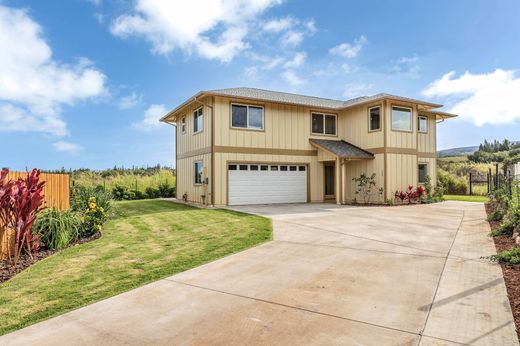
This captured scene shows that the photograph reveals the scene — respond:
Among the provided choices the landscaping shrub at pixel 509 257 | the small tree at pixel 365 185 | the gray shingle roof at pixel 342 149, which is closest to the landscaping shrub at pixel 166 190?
the gray shingle roof at pixel 342 149

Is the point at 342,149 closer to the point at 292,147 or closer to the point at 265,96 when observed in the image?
the point at 292,147

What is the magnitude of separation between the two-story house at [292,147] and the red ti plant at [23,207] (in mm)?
8907

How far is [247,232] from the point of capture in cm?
839

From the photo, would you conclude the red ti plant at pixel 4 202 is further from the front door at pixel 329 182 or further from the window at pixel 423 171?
the window at pixel 423 171

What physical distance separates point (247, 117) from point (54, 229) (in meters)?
10.3

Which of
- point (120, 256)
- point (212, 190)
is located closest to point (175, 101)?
point (212, 190)

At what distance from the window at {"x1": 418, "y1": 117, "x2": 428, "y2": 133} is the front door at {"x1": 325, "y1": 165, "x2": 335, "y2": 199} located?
6041mm

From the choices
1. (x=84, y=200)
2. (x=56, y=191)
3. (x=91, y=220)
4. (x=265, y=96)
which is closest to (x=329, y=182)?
(x=265, y=96)

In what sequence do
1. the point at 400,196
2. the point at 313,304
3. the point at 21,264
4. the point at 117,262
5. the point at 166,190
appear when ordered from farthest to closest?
the point at 166,190 → the point at 400,196 → the point at 21,264 → the point at 117,262 → the point at 313,304

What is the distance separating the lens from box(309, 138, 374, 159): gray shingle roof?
53.2 feet

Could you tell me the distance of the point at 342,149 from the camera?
1712cm

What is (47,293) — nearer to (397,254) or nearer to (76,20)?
(397,254)

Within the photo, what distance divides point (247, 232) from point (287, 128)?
31.6ft

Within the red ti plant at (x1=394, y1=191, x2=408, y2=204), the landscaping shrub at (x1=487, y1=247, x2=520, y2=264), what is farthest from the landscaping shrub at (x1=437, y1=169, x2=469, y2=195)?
the landscaping shrub at (x1=487, y1=247, x2=520, y2=264)
